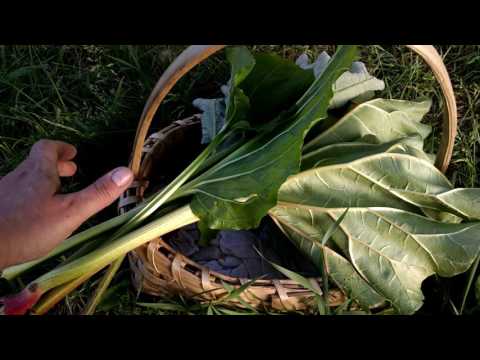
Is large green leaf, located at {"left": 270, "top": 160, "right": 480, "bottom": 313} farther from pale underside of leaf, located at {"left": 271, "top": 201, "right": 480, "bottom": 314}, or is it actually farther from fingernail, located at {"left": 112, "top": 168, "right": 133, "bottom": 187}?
fingernail, located at {"left": 112, "top": 168, "right": 133, "bottom": 187}

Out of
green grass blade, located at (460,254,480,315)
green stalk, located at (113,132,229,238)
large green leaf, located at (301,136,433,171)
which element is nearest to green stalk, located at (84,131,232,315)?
green stalk, located at (113,132,229,238)

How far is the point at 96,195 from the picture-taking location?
3.57ft

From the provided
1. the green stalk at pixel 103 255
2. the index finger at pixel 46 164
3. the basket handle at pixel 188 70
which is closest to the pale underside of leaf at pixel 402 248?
the basket handle at pixel 188 70

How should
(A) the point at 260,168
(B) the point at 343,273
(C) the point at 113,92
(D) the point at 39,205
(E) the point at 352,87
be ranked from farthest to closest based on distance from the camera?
(C) the point at 113,92 < (E) the point at 352,87 < (B) the point at 343,273 < (A) the point at 260,168 < (D) the point at 39,205

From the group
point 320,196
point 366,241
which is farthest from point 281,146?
point 366,241

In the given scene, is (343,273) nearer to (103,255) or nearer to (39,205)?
(103,255)

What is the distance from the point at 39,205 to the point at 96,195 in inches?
4.3

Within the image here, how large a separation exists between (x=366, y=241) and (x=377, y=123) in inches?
12.4

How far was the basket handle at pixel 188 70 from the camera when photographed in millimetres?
1061

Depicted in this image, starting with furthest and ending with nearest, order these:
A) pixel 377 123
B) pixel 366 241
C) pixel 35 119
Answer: pixel 35 119, pixel 377 123, pixel 366 241

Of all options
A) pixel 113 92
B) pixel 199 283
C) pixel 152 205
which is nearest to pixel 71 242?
pixel 152 205

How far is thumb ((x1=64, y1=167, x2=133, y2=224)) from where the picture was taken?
3.52 feet

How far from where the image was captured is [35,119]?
1702mm

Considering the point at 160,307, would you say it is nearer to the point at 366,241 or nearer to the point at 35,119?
the point at 366,241
